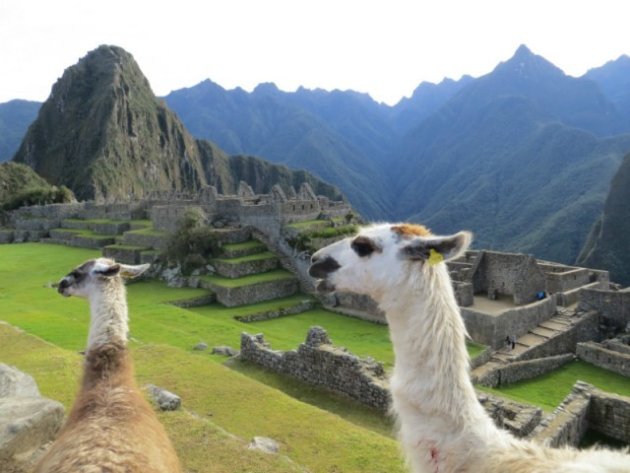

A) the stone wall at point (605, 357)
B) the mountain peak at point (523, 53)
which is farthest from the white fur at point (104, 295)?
the mountain peak at point (523, 53)

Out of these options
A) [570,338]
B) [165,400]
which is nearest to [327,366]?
[165,400]

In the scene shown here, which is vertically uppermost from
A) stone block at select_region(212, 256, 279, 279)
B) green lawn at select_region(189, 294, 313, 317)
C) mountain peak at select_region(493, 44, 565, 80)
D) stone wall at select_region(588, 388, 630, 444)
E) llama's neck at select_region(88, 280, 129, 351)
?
mountain peak at select_region(493, 44, 565, 80)

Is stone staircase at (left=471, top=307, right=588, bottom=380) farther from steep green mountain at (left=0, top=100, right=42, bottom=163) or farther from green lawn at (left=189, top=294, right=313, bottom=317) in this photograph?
steep green mountain at (left=0, top=100, right=42, bottom=163)

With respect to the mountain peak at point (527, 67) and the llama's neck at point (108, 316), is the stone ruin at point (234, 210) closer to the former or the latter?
the llama's neck at point (108, 316)

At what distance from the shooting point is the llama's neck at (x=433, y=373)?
91.4 inches

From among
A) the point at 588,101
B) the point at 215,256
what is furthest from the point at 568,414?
the point at 588,101

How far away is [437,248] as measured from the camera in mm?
2264

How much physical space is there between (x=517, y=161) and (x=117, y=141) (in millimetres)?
98991

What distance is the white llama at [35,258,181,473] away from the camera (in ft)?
9.36

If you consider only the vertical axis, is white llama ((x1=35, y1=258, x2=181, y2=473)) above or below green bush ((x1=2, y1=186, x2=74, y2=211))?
above

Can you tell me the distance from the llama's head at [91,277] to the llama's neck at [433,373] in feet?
9.64

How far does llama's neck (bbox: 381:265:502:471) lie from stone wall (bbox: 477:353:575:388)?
34.8 ft

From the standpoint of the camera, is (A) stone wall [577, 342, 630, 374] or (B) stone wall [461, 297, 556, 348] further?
(B) stone wall [461, 297, 556, 348]

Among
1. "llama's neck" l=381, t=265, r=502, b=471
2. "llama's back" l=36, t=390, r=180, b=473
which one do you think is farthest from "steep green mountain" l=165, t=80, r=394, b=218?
"llama's neck" l=381, t=265, r=502, b=471
